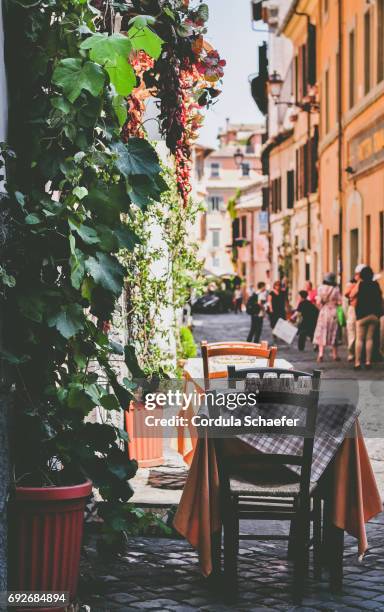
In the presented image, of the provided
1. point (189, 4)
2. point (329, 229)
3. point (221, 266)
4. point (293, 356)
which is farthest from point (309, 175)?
point (221, 266)

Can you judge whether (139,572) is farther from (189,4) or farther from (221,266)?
(221,266)

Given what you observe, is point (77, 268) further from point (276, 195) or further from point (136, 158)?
point (276, 195)

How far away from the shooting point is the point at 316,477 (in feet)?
19.7

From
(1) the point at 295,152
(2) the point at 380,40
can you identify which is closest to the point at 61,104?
(2) the point at 380,40

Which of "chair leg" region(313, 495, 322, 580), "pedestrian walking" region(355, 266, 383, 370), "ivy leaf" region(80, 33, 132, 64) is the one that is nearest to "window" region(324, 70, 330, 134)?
"pedestrian walking" region(355, 266, 383, 370)

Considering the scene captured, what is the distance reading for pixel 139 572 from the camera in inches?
249

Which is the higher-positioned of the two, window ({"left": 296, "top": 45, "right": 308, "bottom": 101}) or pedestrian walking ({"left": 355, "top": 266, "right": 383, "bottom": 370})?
window ({"left": 296, "top": 45, "right": 308, "bottom": 101})

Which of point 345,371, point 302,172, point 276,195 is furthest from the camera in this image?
point 276,195

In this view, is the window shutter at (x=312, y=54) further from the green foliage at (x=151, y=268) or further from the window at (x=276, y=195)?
the green foliage at (x=151, y=268)

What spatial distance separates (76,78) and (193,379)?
3894mm

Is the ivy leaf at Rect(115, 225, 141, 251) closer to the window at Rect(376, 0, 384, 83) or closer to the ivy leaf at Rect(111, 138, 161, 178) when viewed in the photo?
the ivy leaf at Rect(111, 138, 161, 178)

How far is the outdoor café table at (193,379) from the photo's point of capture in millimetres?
8302

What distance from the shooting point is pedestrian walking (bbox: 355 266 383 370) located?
1966 centimetres

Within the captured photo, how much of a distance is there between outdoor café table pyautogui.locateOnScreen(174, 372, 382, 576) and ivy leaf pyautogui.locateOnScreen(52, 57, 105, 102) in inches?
72.2
